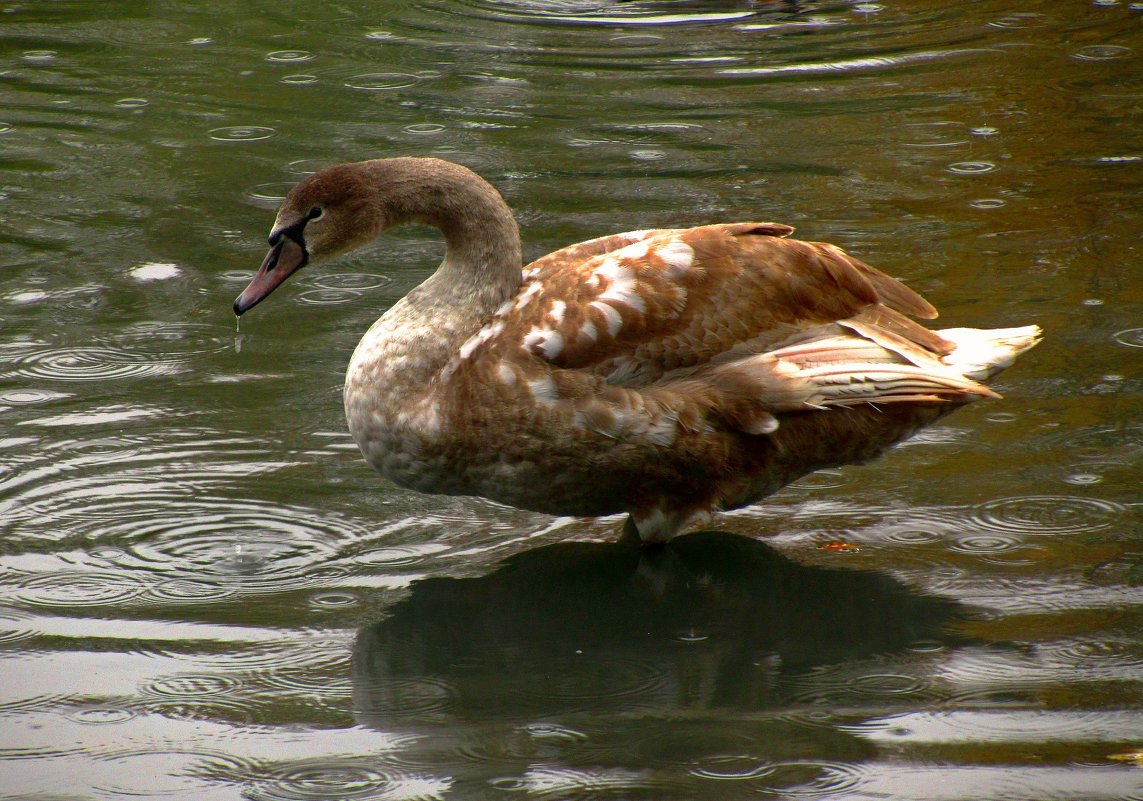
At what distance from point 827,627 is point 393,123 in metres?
5.27

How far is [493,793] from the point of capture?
364cm

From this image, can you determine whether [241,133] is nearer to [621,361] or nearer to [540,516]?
[540,516]

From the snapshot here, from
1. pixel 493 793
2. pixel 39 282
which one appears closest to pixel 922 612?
pixel 493 793

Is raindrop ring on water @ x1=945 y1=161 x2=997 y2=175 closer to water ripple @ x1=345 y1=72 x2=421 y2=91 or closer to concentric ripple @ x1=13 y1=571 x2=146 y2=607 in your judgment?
water ripple @ x1=345 y1=72 x2=421 y2=91

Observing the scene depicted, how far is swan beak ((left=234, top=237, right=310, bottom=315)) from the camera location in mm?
5035

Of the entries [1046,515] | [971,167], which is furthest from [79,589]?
[971,167]

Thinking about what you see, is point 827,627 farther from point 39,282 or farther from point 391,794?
point 39,282

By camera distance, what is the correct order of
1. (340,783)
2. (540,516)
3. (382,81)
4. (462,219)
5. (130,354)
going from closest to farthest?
(340,783)
(462,219)
(540,516)
(130,354)
(382,81)

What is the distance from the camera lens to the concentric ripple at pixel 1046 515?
16.0 ft

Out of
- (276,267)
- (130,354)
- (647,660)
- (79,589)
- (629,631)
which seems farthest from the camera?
(130,354)

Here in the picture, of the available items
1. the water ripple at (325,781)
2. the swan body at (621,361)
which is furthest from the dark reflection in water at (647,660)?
the swan body at (621,361)

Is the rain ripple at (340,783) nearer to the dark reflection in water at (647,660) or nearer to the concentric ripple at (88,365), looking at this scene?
the dark reflection in water at (647,660)

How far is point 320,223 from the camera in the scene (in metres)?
5.00

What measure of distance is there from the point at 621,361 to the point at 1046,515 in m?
1.49
